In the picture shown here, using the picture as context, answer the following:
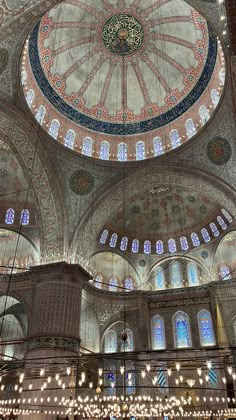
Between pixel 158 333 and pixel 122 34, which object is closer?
pixel 122 34

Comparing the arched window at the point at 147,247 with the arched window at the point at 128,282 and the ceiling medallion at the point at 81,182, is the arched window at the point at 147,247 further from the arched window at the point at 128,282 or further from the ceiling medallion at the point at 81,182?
the ceiling medallion at the point at 81,182

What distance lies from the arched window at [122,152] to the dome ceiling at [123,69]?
0.53ft

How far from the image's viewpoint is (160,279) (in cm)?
2048

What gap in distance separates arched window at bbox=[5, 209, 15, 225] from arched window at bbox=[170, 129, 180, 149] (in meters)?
8.81

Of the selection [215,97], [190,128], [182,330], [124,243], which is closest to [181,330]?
[182,330]

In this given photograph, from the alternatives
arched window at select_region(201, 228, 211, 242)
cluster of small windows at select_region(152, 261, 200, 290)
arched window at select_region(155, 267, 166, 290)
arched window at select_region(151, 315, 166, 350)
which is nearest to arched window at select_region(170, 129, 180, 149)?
arched window at select_region(201, 228, 211, 242)

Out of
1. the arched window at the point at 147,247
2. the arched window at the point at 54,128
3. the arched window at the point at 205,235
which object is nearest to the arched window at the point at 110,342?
the arched window at the point at 147,247

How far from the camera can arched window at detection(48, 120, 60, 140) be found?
1667 cm

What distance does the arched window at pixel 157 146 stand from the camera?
17641 mm

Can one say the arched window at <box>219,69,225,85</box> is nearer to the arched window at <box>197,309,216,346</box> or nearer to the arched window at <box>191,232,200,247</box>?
the arched window at <box>191,232,200,247</box>

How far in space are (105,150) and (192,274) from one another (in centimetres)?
839

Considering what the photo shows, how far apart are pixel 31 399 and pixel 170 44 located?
16612 millimetres

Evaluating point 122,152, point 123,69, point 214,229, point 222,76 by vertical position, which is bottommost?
point 214,229

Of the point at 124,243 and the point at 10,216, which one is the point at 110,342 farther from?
the point at 10,216
